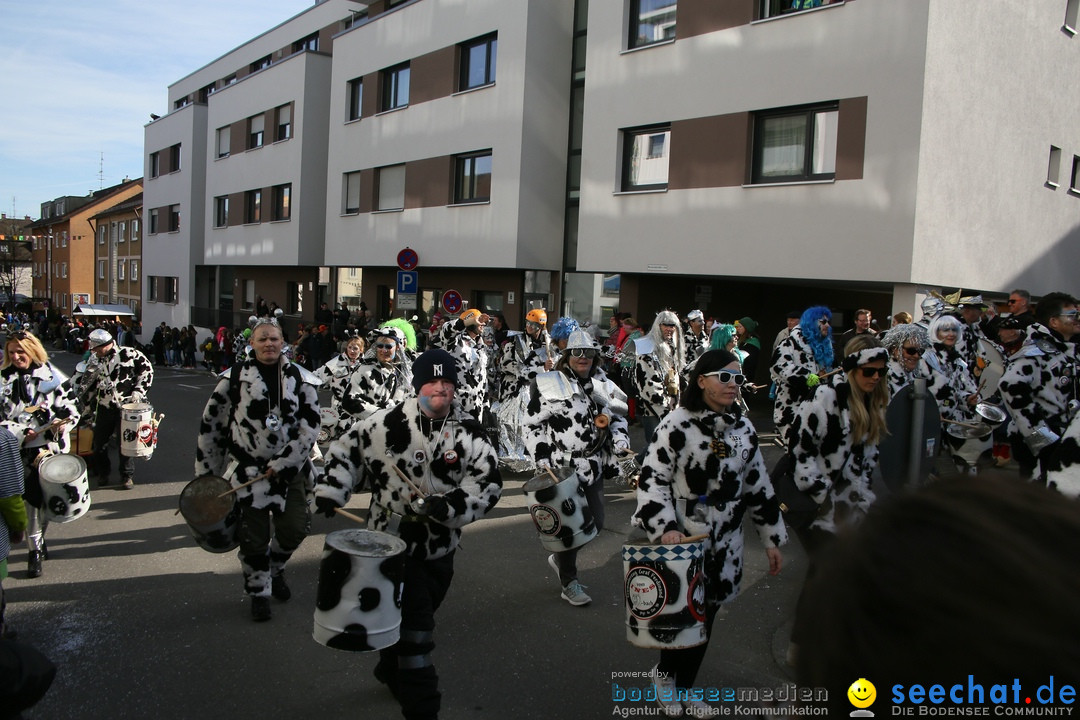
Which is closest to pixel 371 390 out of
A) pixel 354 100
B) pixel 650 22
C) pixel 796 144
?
pixel 796 144

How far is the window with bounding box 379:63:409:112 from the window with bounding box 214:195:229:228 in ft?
44.8

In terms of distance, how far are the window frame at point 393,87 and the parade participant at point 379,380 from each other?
1855 centimetres

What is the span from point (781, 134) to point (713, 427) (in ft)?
42.5

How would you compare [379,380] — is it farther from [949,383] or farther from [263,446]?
[949,383]

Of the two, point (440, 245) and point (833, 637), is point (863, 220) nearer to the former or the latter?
point (440, 245)

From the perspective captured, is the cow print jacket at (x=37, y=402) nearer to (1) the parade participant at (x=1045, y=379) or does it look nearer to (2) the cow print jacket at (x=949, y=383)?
(2) the cow print jacket at (x=949, y=383)

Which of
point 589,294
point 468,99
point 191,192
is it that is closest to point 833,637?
point 589,294

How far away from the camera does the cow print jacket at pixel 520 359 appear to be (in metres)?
10.1

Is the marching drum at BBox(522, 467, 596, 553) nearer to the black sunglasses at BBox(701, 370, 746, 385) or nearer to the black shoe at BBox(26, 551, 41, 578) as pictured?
the black sunglasses at BBox(701, 370, 746, 385)

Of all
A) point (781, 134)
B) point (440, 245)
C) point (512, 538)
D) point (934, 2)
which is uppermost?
point (934, 2)

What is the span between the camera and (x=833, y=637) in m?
0.88

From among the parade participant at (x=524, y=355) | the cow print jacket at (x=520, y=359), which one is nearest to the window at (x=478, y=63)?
the parade participant at (x=524, y=355)

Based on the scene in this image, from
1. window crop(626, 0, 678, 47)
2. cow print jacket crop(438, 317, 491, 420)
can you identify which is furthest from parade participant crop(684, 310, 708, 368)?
window crop(626, 0, 678, 47)

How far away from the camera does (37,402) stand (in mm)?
6719
